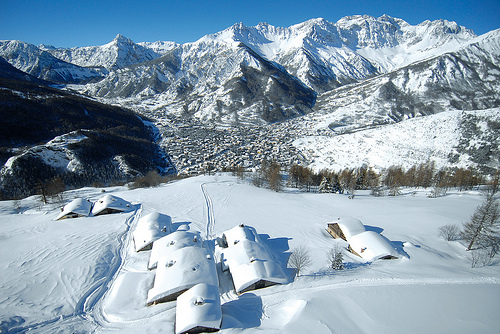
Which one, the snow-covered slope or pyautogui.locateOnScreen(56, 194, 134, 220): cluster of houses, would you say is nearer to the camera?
pyautogui.locateOnScreen(56, 194, 134, 220): cluster of houses

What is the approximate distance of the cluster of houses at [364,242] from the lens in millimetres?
20031

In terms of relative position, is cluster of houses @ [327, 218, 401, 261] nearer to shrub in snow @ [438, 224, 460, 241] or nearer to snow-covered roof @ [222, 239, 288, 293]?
shrub in snow @ [438, 224, 460, 241]

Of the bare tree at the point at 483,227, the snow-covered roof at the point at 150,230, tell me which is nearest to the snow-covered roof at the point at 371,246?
the bare tree at the point at 483,227

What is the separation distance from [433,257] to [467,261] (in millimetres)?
3119

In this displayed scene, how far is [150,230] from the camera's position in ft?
76.9

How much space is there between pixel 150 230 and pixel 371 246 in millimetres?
23484

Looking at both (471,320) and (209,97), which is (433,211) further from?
(209,97)

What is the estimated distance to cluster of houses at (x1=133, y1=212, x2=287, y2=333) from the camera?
41.9 ft

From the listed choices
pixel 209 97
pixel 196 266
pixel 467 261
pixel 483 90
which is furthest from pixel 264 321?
pixel 483 90

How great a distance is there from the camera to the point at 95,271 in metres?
18.6

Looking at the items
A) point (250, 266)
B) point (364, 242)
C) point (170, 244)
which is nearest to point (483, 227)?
point (364, 242)

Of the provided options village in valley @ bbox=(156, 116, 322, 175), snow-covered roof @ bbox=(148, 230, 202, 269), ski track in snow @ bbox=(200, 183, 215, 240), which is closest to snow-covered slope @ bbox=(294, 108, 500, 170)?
village in valley @ bbox=(156, 116, 322, 175)

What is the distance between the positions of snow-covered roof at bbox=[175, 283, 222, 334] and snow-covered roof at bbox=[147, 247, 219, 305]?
43.5 inches

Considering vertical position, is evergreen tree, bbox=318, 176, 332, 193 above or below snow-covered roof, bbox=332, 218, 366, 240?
above
